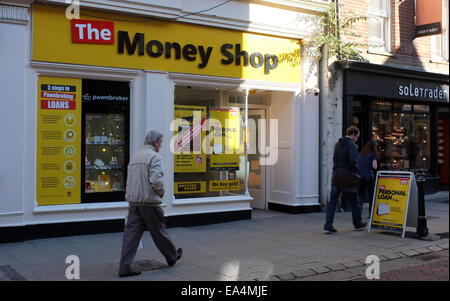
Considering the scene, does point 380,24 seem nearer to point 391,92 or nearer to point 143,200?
point 391,92

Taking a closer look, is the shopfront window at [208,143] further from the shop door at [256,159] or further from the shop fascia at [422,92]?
the shop fascia at [422,92]

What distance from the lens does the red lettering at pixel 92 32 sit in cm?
878

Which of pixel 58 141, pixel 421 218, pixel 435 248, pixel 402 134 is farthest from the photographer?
pixel 402 134

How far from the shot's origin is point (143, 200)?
6246mm

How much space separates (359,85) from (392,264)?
6684mm

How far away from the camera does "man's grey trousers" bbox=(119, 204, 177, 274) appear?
6.20 meters

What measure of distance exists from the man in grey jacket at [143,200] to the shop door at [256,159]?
→ 235 inches

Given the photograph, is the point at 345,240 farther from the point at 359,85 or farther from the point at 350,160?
the point at 359,85

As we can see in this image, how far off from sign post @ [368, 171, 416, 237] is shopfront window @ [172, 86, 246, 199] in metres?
2.98

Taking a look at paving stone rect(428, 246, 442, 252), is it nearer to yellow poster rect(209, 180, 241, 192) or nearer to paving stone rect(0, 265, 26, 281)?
yellow poster rect(209, 180, 241, 192)

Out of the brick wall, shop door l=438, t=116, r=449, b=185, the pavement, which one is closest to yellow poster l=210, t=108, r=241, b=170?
Answer: the pavement

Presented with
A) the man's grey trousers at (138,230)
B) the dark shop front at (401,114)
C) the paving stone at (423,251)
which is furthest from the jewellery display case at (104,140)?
the dark shop front at (401,114)

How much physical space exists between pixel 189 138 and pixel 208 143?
50 cm

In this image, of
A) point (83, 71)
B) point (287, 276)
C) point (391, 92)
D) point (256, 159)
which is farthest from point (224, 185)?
point (391, 92)
